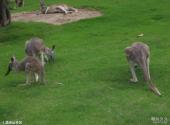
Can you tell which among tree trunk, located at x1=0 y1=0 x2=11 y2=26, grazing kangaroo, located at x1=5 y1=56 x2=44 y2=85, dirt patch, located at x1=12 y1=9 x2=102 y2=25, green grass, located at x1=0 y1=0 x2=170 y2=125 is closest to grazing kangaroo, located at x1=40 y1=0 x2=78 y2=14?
dirt patch, located at x1=12 y1=9 x2=102 y2=25

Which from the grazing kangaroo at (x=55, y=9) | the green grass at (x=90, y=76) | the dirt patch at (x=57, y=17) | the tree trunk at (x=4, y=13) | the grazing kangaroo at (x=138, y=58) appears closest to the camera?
the green grass at (x=90, y=76)

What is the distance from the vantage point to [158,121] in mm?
11234

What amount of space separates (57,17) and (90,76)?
12335 millimetres

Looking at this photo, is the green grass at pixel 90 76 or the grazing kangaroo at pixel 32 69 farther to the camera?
the grazing kangaroo at pixel 32 69

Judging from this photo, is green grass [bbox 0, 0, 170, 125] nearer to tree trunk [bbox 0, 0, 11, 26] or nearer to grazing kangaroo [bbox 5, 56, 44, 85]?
grazing kangaroo [bbox 5, 56, 44, 85]

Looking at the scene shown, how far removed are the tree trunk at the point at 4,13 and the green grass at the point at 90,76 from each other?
47 centimetres

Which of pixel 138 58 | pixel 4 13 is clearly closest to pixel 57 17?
pixel 4 13

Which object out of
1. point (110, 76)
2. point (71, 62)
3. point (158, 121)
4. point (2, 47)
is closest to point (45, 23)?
point (2, 47)

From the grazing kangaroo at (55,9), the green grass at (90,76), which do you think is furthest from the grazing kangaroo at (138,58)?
the grazing kangaroo at (55,9)

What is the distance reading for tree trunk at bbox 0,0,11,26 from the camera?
24.5 m

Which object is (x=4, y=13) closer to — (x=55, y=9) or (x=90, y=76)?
(x=55, y=9)

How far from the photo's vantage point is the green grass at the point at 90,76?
1191 centimetres

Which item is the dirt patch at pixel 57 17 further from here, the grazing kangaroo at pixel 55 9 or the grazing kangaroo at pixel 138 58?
the grazing kangaroo at pixel 138 58

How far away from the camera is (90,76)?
50.6 feet
